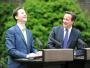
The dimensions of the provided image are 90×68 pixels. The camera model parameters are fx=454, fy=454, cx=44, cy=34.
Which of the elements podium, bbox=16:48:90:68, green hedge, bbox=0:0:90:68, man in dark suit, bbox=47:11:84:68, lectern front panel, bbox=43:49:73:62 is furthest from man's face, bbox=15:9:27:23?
green hedge, bbox=0:0:90:68

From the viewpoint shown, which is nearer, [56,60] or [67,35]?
[56,60]

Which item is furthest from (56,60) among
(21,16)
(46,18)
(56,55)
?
(46,18)

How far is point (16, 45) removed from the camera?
6.35 m

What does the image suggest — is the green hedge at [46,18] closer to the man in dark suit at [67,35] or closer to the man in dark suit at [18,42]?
the man in dark suit at [67,35]

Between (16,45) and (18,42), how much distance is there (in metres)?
0.05

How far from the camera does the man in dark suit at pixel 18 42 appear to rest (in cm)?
618

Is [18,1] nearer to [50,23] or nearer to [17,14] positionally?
[50,23]

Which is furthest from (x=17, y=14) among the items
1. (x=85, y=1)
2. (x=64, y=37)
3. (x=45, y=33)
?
(x=85, y=1)

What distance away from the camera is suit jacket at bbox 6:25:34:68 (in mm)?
6174

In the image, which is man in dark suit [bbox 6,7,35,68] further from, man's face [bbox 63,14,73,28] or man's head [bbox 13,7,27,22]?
man's face [bbox 63,14,73,28]

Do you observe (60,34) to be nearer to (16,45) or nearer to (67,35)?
(67,35)

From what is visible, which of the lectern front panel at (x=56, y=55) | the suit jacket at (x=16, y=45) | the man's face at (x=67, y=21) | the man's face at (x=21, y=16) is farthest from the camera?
the man's face at (x=67, y=21)

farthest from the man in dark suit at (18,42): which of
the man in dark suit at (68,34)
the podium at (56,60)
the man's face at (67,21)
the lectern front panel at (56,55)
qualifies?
the man's face at (67,21)

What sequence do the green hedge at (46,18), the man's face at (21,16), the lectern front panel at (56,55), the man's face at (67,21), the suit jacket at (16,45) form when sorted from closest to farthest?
1. the lectern front panel at (56,55)
2. the suit jacket at (16,45)
3. the man's face at (21,16)
4. the man's face at (67,21)
5. the green hedge at (46,18)
